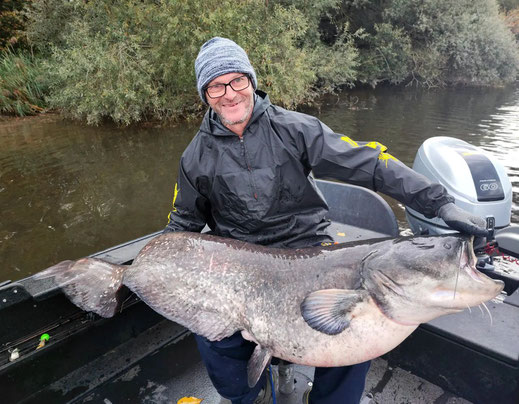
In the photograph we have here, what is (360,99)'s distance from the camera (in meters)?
18.3

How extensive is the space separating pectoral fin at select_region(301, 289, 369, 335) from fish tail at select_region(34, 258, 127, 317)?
1.20 meters

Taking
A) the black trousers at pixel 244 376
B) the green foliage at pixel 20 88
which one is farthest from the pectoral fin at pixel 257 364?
the green foliage at pixel 20 88

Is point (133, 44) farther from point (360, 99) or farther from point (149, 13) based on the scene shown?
point (360, 99)

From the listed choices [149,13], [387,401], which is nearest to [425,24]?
[149,13]

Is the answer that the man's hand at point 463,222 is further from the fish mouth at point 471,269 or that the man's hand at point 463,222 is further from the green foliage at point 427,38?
the green foliage at point 427,38

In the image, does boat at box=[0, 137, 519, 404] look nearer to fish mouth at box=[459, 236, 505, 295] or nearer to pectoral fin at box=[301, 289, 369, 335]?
fish mouth at box=[459, 236, 505, 295]

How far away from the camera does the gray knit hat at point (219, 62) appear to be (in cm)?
234

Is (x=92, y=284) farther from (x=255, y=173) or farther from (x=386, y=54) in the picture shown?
(x=386, y=54)

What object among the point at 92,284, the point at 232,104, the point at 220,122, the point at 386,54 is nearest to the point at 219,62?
the point at 232,104

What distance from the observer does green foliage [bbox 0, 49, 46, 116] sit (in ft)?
43.6

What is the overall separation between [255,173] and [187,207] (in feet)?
1.68

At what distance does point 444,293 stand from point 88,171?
28.4 feet

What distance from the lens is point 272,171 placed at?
2426mm

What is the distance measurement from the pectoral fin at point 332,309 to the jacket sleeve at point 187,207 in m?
1.07
